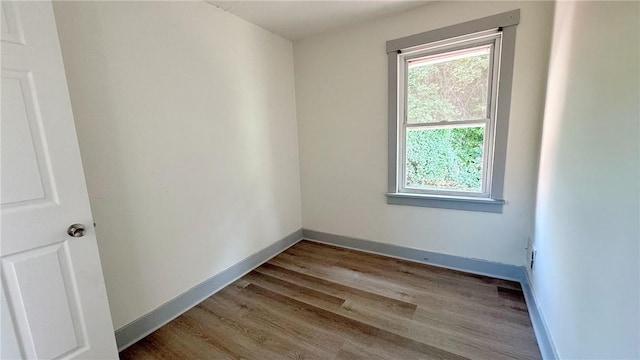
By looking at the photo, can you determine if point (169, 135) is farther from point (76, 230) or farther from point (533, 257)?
point (533, 257)

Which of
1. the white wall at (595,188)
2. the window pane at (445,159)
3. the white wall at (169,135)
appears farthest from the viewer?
the window pane at (445,159)

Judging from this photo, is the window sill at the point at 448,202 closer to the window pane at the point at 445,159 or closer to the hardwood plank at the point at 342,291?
the window pane at the point at 445,159

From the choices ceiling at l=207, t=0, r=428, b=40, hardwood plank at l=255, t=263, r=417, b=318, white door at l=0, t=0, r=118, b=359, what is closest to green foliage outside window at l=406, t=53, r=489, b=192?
ceiling at l=207, t=0, r=428, b=40

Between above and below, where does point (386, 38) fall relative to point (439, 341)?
above

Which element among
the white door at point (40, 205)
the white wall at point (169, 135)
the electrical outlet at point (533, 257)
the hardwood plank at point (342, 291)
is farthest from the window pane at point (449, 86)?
the white door at point (40, 205)

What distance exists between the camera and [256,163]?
2697 millimetres

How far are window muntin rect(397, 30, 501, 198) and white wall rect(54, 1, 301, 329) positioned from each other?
4.76ft

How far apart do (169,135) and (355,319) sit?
1.91 m

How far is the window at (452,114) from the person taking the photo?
6.98 ft

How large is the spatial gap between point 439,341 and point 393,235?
3.99 ft

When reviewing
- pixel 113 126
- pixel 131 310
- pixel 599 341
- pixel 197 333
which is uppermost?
pixel 113 126

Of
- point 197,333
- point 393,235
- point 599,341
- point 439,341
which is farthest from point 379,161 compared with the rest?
point 197,333

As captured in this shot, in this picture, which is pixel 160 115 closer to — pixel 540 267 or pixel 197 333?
pixel 197 333

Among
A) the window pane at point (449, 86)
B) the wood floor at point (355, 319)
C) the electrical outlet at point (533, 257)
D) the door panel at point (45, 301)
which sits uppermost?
the window pane at point (449, 86)
